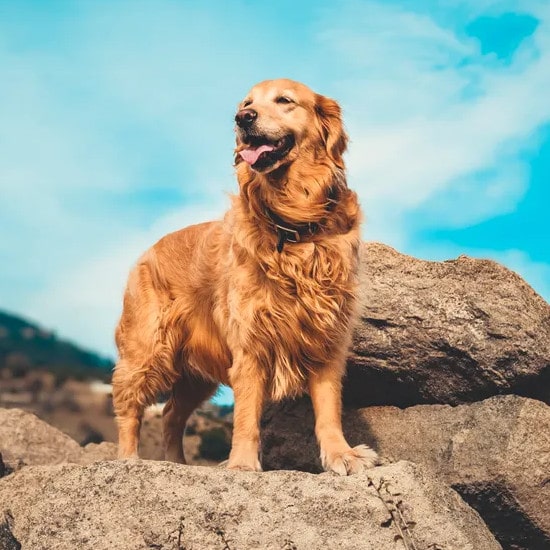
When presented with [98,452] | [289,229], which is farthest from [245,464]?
[98,452]

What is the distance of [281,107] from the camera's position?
5406mm

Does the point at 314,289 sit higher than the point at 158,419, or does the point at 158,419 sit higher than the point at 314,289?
the point at 158,419

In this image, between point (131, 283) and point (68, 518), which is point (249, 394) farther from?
point (131, 283)

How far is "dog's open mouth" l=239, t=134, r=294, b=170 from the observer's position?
5.22 metres

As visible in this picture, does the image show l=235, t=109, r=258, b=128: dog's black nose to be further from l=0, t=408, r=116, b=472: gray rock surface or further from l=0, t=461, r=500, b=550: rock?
l=0, t=408, r=116, b=472: gray rock surface

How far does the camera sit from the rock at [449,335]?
20.6ft

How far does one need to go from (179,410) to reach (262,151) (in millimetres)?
2732

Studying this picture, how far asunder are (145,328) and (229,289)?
1.29 m

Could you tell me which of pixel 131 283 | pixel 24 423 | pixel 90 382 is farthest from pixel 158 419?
pixel 90 382

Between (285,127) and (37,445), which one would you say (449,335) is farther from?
(37,445)

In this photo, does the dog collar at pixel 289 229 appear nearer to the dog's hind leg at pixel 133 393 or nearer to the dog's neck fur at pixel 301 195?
the dog's neck fur at pixel 301 195

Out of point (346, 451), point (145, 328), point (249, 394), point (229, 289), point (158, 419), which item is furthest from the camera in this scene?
point (158, 419)

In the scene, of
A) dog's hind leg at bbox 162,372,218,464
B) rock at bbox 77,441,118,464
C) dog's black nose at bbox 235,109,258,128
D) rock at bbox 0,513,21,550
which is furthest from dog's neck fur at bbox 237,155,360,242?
rock at bbox 77,441,118,464

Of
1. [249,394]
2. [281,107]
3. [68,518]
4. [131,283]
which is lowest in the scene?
[68,518]
